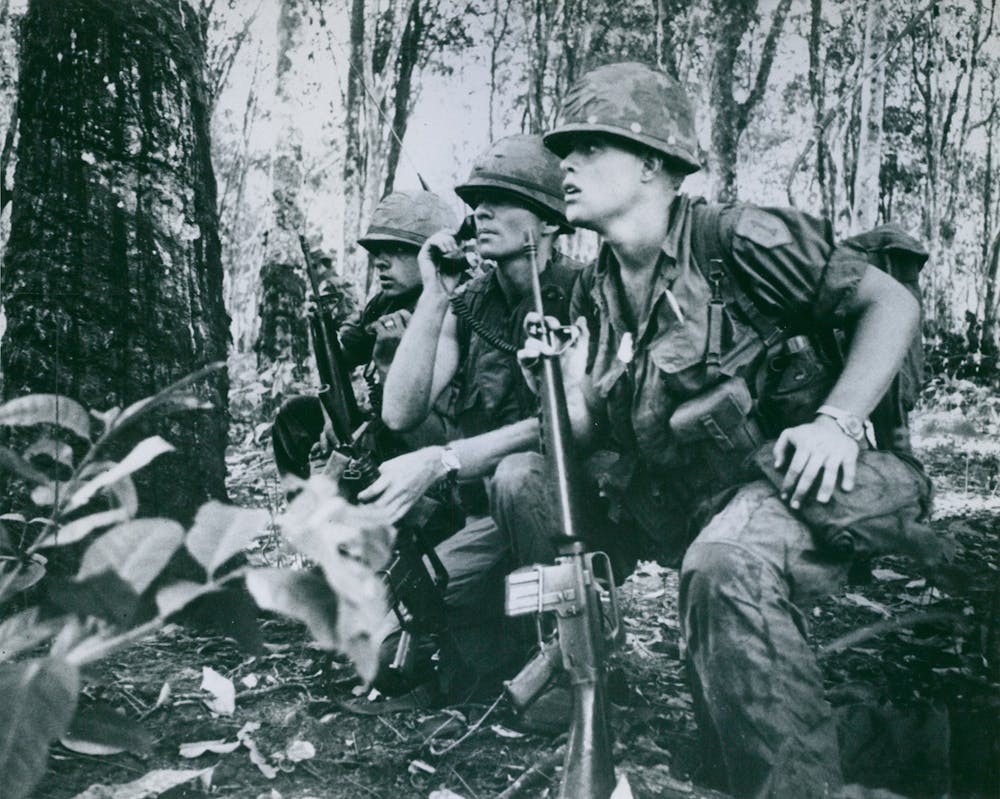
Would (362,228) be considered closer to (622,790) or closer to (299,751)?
Answer: (299,751)

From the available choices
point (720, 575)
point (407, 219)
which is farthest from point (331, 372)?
point (720, 575)

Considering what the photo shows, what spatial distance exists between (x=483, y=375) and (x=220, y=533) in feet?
6.02

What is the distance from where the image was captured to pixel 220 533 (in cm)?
110

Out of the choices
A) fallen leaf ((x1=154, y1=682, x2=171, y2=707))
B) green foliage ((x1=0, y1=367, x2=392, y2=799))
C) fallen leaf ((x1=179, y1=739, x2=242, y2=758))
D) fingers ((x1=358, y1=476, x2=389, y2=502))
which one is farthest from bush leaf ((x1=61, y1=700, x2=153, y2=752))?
fingers ((x1=358, y1=476, x2=389, y2=502))

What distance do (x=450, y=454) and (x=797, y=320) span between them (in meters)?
1.09

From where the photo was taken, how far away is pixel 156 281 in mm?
2412

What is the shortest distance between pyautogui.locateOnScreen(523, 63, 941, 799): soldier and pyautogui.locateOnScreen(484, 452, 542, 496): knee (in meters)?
0.17

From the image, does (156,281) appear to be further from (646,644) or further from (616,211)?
(646,644)

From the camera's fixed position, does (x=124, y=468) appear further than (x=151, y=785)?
No

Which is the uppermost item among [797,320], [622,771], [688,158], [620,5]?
[620,5]

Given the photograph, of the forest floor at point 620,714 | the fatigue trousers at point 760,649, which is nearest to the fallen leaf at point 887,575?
the forest floor at point 620,714

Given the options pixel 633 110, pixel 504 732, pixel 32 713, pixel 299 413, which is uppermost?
pixel 633 110

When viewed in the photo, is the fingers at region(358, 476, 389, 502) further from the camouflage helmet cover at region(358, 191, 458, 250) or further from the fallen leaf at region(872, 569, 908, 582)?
the fallen leaf at region(872, 569, 908, 582)

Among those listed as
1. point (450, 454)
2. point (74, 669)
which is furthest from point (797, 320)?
point (74, 669)
